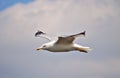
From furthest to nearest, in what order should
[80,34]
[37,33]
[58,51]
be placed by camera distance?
1. [37,33]
2. [58,51]
3. [80,34]

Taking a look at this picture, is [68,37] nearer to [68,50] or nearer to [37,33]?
[68,50]

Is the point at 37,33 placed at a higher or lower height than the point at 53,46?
higher

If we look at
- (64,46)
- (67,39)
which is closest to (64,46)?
(64,46)

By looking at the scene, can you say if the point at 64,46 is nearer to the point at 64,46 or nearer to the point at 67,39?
the point at 64,46

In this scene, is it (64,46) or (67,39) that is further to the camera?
(64,46)

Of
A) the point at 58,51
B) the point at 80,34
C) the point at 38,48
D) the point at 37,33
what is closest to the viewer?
the point at 80,34

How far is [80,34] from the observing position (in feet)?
67.0

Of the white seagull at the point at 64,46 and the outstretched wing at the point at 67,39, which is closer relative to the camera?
the outstretched wing at the point at 67,39

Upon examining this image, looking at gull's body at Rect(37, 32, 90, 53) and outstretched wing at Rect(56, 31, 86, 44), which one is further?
gull's body at Rect(37, 32, 90, 53)

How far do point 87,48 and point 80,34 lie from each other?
81.9 inches

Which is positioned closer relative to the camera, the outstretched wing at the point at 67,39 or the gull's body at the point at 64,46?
the outstretched wing at the point at 67,39

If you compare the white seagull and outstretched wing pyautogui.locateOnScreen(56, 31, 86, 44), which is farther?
the white seagull

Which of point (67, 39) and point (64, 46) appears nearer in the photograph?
point (67, 39)

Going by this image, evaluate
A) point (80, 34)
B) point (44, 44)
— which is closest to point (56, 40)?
point (44, 44)
